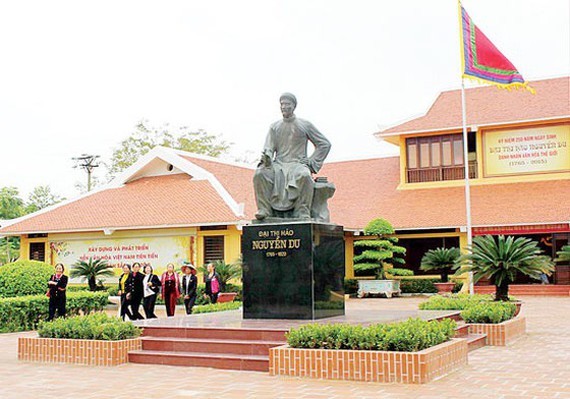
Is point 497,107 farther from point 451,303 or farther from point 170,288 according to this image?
point 170,288

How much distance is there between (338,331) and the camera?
26.3 ft

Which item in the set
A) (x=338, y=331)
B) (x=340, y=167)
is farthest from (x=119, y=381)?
(x=340, y=167)

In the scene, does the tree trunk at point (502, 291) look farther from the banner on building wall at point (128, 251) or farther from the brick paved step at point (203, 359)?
the banner on building wall at point (128, 251)

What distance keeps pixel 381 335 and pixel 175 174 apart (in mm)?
21339

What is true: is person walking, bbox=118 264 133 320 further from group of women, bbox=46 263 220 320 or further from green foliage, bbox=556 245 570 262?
green foliage, bbox=556 245 570 262

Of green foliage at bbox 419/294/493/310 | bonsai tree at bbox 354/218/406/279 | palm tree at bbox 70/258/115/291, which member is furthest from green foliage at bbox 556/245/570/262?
palm tree at bbox 70/258/115/291

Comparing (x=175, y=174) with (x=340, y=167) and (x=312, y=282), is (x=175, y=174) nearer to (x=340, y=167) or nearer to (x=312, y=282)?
(x=340, y=167)

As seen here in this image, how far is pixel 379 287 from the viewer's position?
2514cm

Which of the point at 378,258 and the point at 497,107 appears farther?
the point at 497,107

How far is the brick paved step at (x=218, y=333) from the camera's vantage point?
9086mm

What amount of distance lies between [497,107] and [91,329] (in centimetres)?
2215

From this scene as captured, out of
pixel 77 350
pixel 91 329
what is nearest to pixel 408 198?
pixel 91 329

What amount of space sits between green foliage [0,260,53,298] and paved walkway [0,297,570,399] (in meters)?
6.59

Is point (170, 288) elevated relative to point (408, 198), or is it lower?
lower
